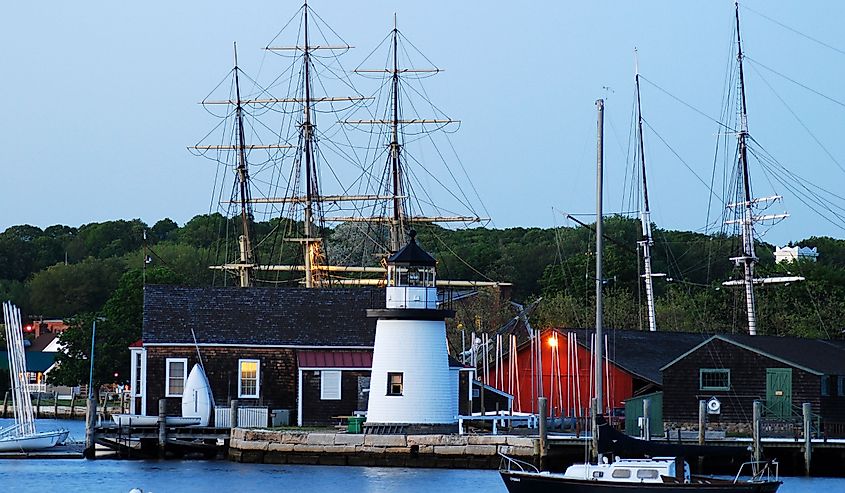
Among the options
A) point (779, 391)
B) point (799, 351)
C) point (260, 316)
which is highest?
point (260, 316)

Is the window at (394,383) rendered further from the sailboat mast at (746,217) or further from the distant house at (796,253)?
the distant house at (796,253)

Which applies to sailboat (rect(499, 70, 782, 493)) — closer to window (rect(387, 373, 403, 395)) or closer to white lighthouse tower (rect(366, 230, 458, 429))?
white lighthouse tower (rect(366, 230, 458, 429))

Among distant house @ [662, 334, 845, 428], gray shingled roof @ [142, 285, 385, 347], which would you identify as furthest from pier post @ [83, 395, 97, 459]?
distant house @ [662, 334, 845, 428]

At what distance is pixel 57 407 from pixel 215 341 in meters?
36.6

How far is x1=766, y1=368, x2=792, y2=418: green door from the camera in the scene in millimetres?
50969

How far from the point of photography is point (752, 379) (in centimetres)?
5184

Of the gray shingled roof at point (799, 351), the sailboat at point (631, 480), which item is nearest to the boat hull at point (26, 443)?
the sailboat at point (631, 480)

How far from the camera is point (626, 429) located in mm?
52000

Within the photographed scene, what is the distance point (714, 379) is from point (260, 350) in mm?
15257

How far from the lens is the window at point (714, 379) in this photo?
5228 cm

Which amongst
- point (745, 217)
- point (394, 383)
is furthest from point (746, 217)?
point (394, 383)

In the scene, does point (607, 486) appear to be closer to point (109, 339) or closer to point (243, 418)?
point (243, 418)

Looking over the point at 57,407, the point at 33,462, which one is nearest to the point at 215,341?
the point at 33,462

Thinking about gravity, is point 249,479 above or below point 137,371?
below
